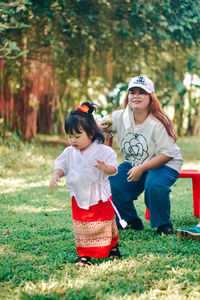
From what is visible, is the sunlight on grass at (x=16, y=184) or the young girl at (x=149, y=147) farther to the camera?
the sunlight on grass at (x=16, y=184)

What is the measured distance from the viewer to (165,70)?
10047 mm

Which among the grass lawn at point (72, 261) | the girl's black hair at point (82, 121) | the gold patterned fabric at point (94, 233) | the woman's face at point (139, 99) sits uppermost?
the woman's face at point (139, 99)

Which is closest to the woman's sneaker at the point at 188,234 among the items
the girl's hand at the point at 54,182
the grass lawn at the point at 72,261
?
the grass lawn at the point at 72,261

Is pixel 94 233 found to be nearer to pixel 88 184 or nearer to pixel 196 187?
pixel 88 184

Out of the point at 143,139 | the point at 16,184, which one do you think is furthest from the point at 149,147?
the point at 16,184

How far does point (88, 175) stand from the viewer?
9.30ft

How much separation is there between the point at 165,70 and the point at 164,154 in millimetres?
6898

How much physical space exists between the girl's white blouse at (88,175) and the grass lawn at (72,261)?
40 cm

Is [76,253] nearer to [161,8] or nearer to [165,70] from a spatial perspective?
[161,8]

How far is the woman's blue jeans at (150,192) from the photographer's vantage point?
11.3 ft

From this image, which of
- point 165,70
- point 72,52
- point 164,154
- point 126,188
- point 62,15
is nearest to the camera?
point 164,154

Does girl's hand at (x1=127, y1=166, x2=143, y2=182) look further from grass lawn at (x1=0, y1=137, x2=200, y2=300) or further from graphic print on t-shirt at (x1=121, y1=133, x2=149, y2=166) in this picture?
grass lawn at (x1=0, y1=137, x2=200, y2=300)

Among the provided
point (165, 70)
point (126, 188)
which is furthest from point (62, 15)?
point (126, 188)

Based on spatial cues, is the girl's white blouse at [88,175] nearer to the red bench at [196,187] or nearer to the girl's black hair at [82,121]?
the girl's black hair at [82,121]
